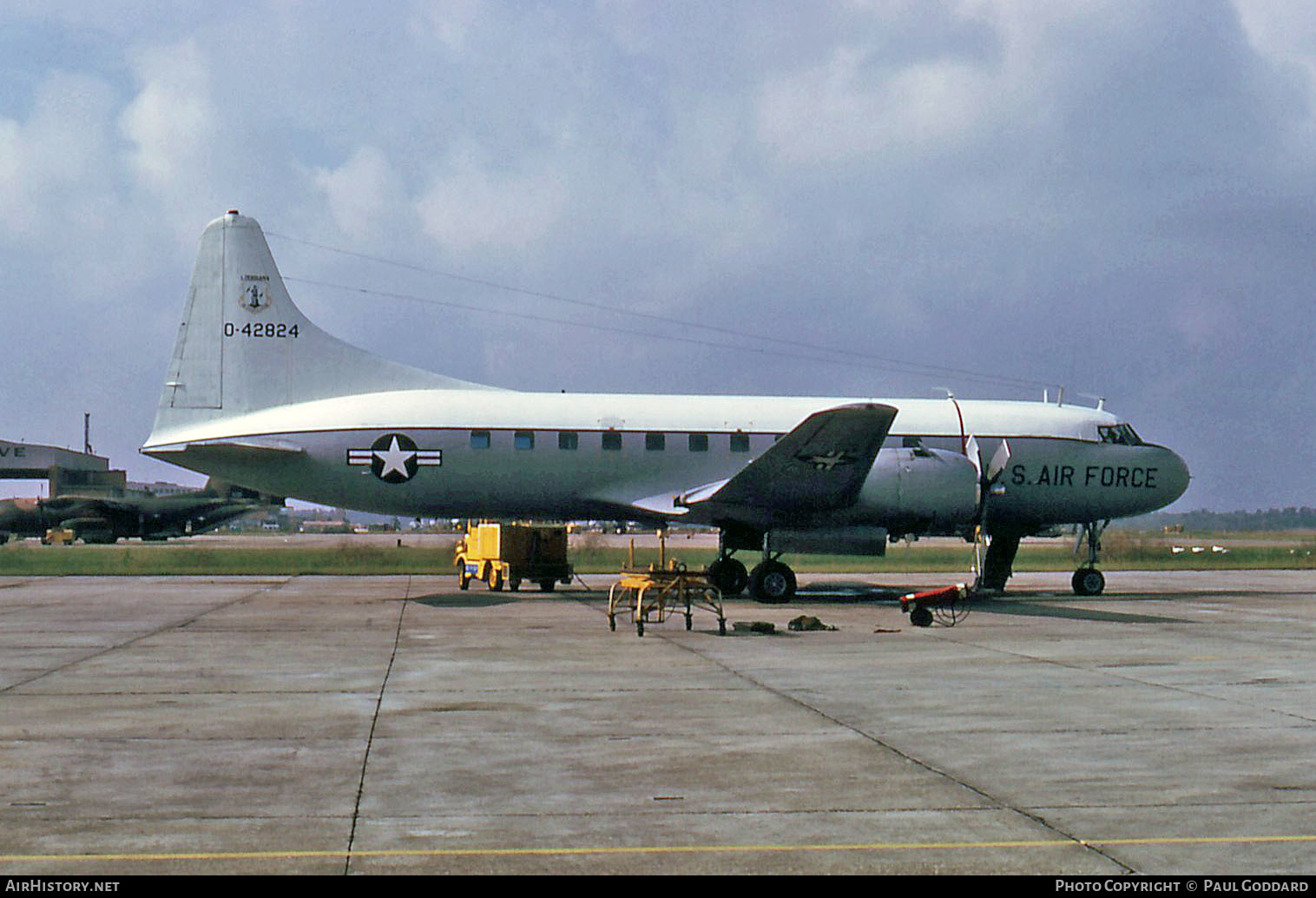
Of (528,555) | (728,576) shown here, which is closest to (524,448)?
(528,555)

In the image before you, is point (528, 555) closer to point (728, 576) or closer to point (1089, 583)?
point (728, 576)

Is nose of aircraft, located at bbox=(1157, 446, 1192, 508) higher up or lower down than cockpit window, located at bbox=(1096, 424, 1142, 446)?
lower down

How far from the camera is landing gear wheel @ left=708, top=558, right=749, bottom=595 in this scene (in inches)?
1049

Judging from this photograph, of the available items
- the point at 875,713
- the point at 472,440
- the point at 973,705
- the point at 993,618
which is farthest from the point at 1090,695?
the point at 472,440

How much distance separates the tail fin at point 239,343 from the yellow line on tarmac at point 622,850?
804 inches

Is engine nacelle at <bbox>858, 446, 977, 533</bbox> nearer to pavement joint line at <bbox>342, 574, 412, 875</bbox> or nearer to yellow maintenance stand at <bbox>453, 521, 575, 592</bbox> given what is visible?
yellow maintenance stand at <bbox>453, 521, 575, 592</bbox>

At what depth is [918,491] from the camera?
24.2 metres

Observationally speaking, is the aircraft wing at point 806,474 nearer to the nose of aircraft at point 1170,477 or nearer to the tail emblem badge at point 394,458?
the tail emblem badge at point 394,458

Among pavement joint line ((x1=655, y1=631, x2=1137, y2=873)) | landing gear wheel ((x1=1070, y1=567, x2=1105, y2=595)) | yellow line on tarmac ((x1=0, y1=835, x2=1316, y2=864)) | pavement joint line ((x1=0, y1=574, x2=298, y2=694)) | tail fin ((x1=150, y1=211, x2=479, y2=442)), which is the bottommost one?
pavement joint line ((x1=655, y1=631, x2=1137, y2=873))

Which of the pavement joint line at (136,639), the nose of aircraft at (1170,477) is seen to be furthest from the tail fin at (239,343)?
the nose of aircraft at (1170,477)

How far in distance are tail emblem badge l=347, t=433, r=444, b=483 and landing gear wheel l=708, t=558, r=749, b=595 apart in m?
6.62

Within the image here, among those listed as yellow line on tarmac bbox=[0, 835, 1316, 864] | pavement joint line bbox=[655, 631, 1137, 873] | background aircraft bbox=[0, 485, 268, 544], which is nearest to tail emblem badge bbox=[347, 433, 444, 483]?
pavement joint line bbox=[655, 631, 1137, 873]

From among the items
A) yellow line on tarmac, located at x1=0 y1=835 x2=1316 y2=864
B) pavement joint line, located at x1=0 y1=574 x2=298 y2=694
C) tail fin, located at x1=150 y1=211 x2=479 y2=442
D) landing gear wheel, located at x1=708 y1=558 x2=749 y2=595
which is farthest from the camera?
landing gear wheel, located at x1=708 y1=558 x2=749 y2=595
